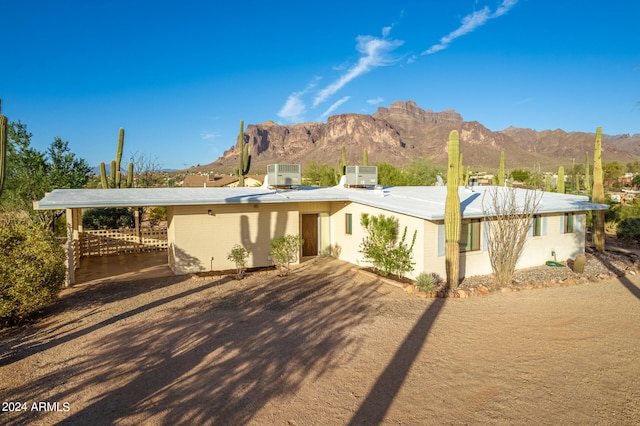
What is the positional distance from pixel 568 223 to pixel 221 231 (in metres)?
12.8

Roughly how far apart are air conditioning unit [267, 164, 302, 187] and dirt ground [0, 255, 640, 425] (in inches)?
240

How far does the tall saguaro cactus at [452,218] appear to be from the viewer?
408 inches

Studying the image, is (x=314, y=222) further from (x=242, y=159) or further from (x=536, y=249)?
(x=536, y=249)

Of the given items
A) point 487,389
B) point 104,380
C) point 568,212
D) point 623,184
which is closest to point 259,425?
point 104,380

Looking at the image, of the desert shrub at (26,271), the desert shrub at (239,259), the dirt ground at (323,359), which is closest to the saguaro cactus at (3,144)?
the desert shrub at (26,271)

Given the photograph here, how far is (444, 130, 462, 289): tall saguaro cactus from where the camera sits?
10.4m

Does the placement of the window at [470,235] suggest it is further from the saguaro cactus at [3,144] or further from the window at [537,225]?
the saguaro cactus at [3,144]

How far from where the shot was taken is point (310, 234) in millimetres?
15227

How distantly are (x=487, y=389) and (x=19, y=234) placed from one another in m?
9.48

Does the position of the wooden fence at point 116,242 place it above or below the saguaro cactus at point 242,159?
below

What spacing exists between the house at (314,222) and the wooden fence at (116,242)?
1348 millimetres

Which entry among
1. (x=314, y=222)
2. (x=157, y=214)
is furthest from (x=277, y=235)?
(x=157, y=214)

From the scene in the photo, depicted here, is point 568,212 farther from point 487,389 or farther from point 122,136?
point 122,136

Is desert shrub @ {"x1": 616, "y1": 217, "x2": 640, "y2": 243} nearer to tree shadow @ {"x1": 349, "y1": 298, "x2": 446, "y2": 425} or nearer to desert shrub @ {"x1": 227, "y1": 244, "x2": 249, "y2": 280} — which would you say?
tree shadow @ {"x1": 349, "y1": 298, "x2": 446, "y2": 425}
